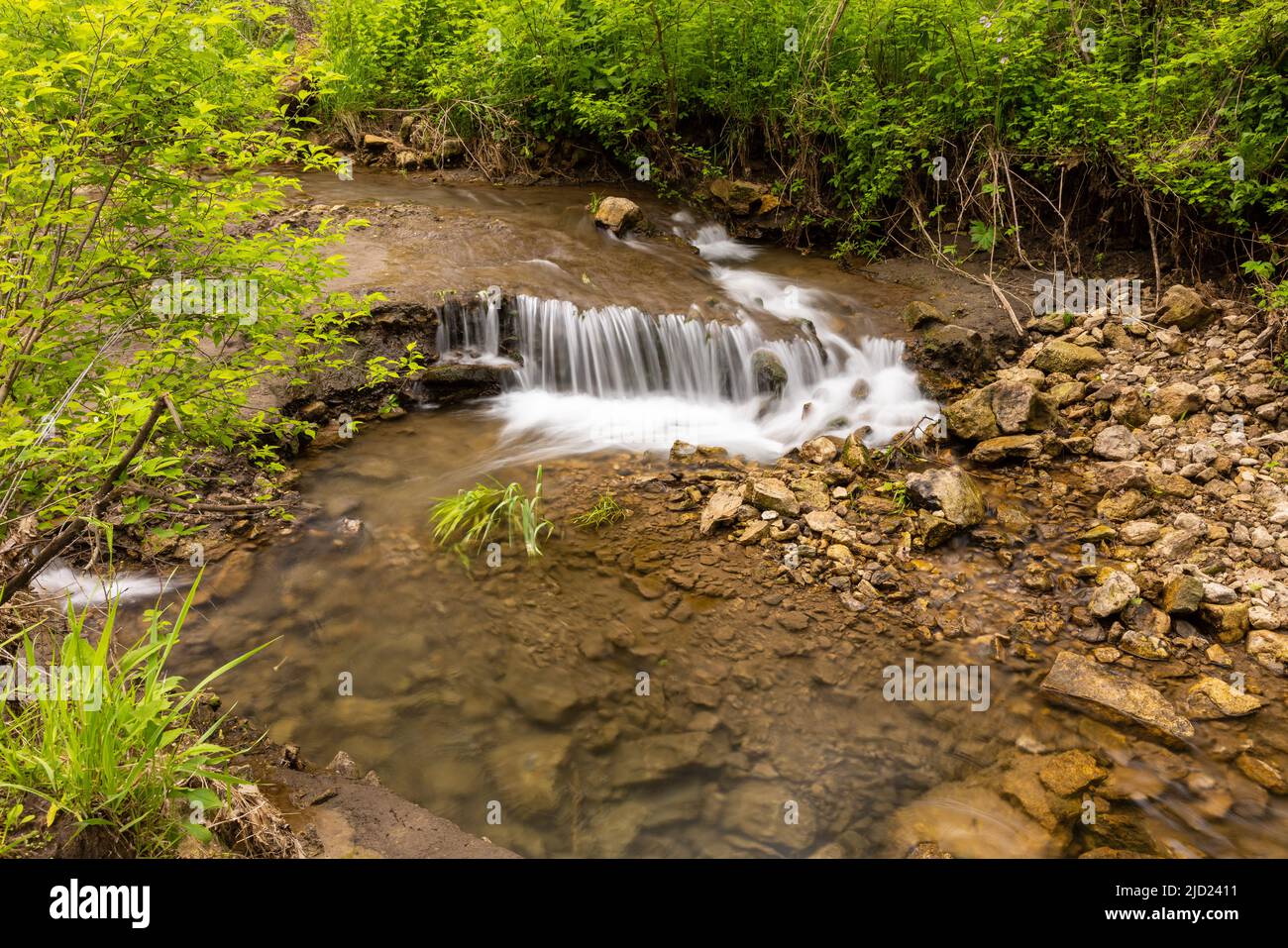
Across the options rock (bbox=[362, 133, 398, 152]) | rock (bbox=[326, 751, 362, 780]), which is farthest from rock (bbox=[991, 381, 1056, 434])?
rock (bbox=[362, 133, 398, 152])

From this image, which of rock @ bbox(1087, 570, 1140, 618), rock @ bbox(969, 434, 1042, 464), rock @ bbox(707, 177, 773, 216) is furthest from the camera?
rock @ bbox(707, 177, 773, 216)

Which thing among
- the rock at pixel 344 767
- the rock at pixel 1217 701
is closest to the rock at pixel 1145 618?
the rock at pixel 1217 701

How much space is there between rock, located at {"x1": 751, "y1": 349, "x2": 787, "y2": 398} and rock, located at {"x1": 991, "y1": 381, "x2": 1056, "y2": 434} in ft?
6.94

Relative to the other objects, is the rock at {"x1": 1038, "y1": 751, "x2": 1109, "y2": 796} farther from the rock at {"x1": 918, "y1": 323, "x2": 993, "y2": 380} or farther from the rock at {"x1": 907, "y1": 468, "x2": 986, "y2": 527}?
the rock at {"x1": 918, "y1": 323, "x2": 993, "y2": 380}

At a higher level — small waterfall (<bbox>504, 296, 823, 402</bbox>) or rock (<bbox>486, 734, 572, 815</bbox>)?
small waterfall (<bbox>504, 296, 823, 402</bbox>)

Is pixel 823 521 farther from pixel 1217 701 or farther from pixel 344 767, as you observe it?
pixel 344 767

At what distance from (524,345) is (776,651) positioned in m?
4.72

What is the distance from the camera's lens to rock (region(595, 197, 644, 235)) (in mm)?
10148

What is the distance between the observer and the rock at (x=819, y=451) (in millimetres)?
6691

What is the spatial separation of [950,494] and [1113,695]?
1880 mm

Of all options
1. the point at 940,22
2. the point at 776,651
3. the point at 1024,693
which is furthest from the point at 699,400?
the point at 940,22

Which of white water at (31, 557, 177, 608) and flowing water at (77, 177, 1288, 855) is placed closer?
flowing water at (77, 177, 1288, 855)

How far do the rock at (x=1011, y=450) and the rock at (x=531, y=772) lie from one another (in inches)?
176
